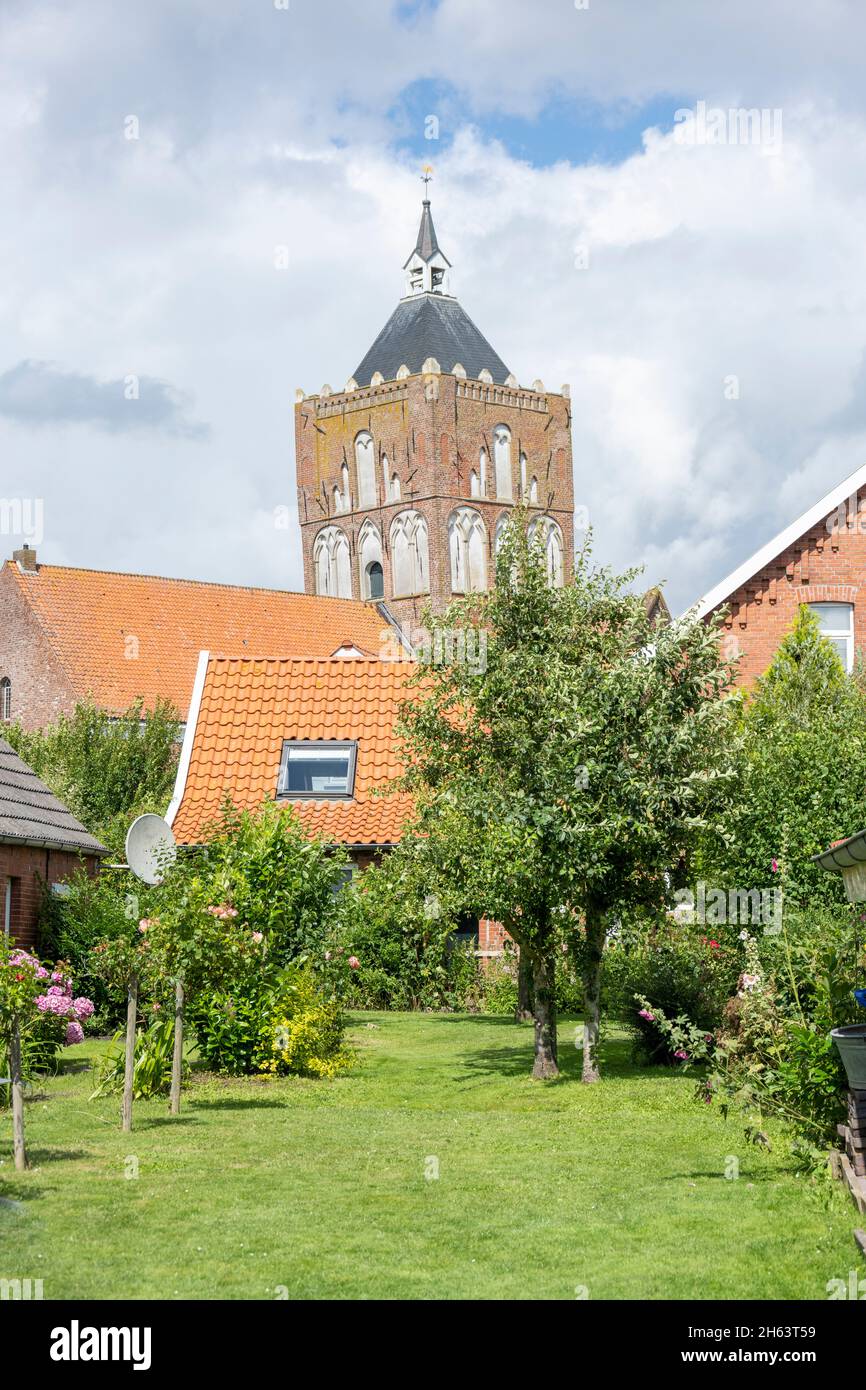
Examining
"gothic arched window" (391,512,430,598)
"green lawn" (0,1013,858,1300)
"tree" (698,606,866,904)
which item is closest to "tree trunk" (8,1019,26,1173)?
"green lawn" (0,1013,858,1300)

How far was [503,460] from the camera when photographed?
3472 inches

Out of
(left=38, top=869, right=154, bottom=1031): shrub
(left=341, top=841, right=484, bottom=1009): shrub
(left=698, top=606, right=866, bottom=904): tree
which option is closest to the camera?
(left=698, top=606, right=866, bottom=904): tree

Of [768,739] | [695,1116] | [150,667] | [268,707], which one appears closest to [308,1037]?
[695,1116]

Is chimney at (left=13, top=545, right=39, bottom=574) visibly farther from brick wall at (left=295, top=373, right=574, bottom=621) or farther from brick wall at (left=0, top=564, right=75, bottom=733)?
brick wall at (left=295, top=373, right=574, bottom=621)

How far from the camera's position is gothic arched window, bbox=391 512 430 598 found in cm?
8500

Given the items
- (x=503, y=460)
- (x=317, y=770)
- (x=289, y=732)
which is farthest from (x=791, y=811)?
Answer: (x=503, y=460)

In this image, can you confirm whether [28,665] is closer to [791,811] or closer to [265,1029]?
[265,1029]

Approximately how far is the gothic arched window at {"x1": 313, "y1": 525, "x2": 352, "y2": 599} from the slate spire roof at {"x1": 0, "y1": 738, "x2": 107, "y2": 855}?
6182 cm

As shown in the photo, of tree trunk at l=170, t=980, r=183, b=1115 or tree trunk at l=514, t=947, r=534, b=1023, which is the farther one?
tree trunk at l=514, t=947, r=534, b=1023

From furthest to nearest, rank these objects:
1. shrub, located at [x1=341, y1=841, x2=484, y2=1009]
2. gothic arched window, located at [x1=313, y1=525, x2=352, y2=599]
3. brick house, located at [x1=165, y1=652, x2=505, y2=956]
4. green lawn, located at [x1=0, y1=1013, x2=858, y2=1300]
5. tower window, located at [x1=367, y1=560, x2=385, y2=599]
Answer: gothic arched window, located at [x1=313, y1=525, x2=352, y2=599]
tower window, located at [x1=367, y1=560, x2=385, y2=599]
brick house, located at [x1=165, y1=652, x2=505, y2=956]
shrub, located at [x1=341, y1=841, x2=484, y2=1009]
green lawn, located at [x1=0, y1=1013, x2=858, y2=1300]

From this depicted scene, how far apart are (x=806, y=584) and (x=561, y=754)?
12847mm

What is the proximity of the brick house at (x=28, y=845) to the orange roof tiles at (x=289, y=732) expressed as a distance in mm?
3434

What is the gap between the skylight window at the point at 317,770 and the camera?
31016 millimetres
